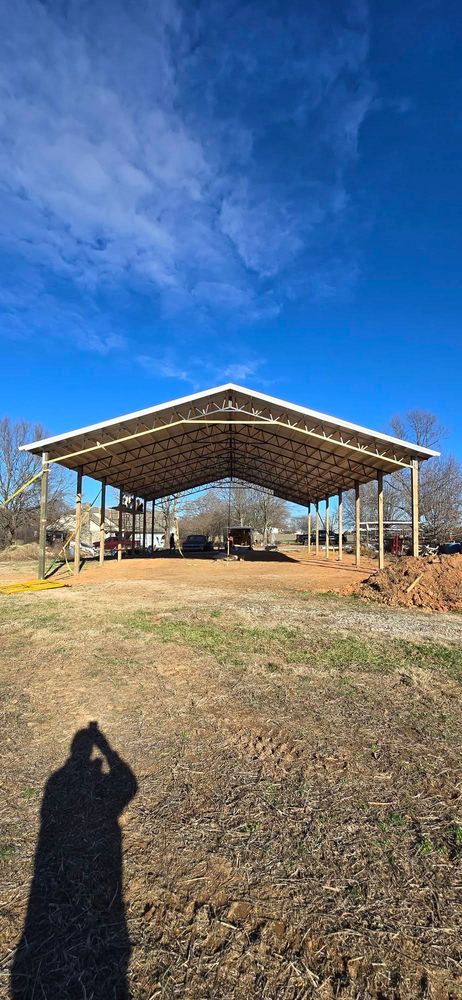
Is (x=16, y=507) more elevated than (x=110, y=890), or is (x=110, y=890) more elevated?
(x=16, y=507)

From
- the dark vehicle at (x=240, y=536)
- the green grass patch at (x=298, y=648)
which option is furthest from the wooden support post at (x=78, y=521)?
the dark vehicle at (x=240, y=536)

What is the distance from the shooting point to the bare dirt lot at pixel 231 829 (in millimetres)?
1905

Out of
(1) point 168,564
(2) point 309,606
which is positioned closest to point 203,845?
(2) point 309,606

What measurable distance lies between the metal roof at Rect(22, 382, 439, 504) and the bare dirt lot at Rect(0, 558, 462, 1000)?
12.4m

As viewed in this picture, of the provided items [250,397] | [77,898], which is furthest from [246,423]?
[77,898]

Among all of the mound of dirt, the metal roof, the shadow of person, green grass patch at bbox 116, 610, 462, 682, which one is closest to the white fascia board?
the metal roof

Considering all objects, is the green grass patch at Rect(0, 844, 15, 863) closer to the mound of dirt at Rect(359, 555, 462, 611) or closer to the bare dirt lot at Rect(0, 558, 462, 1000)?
the bare dirt lot at Rect(0, 558, 462, 1000)

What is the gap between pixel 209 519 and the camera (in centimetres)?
7156

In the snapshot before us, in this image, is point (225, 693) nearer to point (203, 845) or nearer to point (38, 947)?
point (203, 845)

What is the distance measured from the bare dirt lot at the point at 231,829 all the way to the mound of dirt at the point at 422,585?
5160 millimetres

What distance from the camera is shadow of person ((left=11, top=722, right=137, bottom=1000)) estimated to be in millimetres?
1848

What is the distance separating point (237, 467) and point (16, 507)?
17790 mm

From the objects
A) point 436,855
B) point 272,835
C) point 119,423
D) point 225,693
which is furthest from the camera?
point 119,423

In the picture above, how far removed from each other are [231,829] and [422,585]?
10.2 meters
